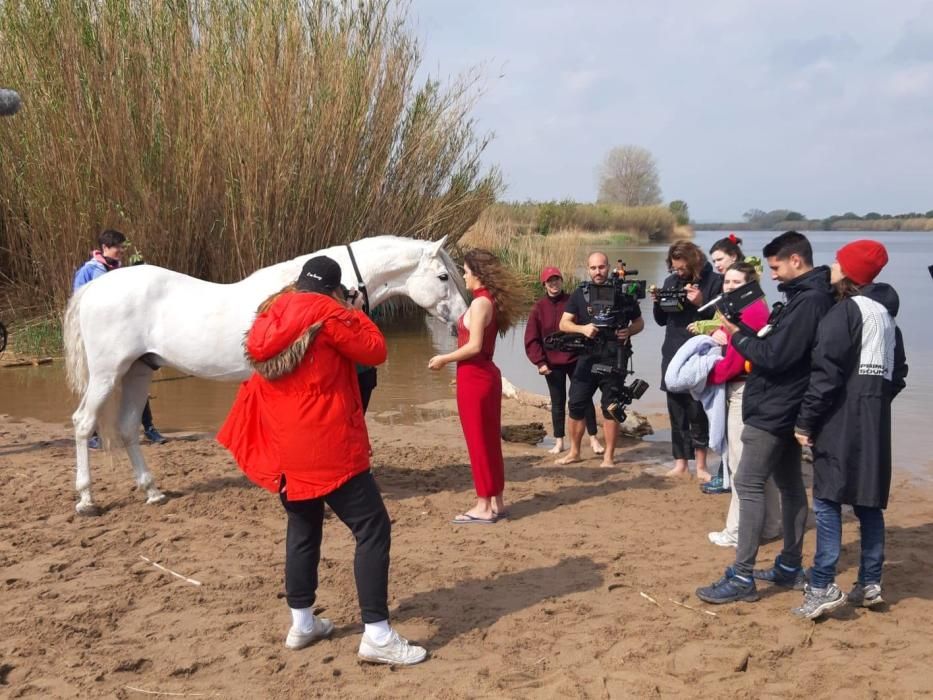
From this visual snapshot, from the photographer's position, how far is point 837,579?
168 inches

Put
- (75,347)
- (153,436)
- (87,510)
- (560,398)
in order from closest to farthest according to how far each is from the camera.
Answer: (87,510) < (75,347) < (560,398) < (153,436)

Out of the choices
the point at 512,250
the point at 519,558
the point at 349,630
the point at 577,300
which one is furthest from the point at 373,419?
the point at 512,250

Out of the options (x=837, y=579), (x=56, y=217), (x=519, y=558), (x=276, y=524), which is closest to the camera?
(x=837, y=579)

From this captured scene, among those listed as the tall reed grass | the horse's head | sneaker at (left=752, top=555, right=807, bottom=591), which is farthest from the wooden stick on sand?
the tall reed grass

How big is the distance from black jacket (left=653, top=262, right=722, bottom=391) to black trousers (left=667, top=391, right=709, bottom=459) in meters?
0.31

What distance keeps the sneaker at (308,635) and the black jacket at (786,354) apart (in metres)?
2.07

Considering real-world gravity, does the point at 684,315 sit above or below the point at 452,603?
above

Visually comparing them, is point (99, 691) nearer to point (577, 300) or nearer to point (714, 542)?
point (714, 542)

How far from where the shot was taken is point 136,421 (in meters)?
5.73

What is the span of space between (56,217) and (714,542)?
9.63m

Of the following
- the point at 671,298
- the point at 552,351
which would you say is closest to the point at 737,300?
the point at 671,298

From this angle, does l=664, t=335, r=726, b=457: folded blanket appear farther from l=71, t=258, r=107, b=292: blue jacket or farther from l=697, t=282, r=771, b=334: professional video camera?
l=71, t=258, r=107, b=292: blue jacket

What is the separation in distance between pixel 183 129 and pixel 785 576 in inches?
378

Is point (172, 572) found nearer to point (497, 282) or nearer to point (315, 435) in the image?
point (315, 435)
